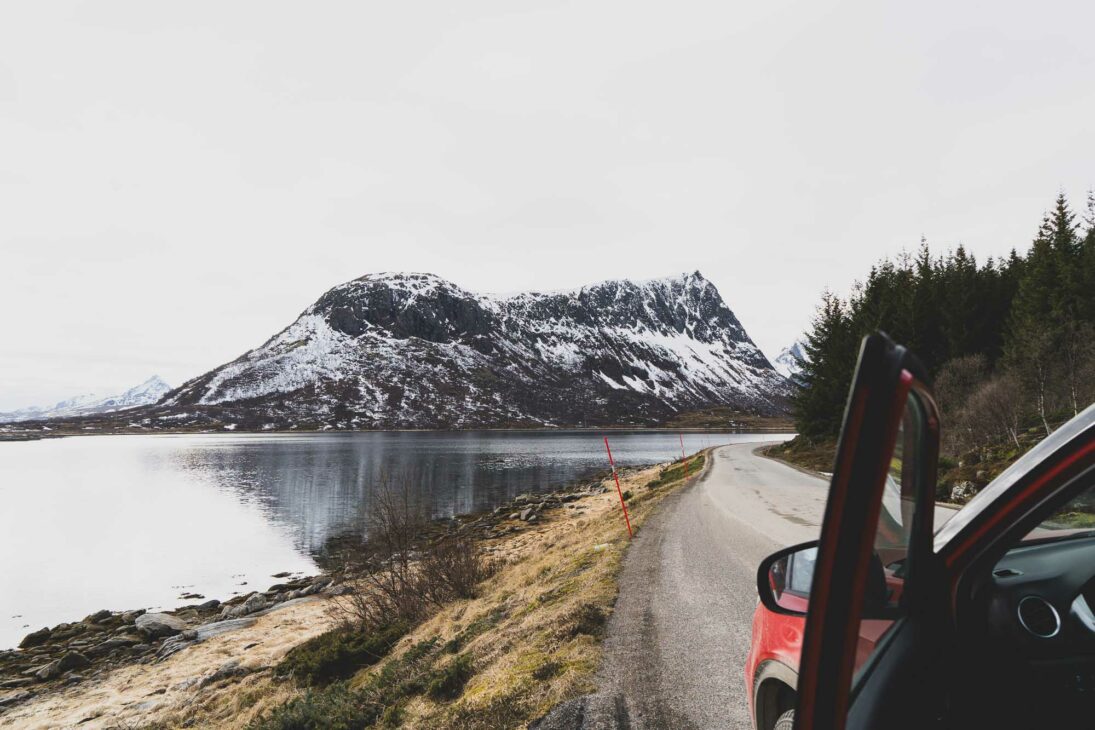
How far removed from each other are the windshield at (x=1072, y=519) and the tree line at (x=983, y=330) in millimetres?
24436

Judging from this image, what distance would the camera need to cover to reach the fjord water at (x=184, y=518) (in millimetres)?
23172

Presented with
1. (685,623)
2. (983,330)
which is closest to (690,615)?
(685,623)

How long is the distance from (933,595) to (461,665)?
671 cm

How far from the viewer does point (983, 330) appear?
132ft

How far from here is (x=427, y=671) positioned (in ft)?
25.6

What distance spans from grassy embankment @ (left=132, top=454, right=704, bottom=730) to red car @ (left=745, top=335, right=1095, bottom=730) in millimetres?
4494

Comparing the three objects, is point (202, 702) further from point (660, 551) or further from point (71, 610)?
point (71, 610)

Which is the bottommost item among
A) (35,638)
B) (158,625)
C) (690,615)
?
(35,638)

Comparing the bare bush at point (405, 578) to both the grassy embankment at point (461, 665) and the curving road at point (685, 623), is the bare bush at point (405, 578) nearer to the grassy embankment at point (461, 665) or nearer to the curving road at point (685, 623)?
the grassy embankment at point (461, 665)

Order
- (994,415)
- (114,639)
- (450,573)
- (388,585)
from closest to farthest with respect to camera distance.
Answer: (450,573), (388,585), (114,639), (994,415)

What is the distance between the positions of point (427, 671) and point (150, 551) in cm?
2880

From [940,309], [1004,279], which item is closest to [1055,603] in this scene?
[940,309]

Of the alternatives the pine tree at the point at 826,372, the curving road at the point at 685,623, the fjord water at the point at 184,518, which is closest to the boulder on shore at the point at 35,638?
the fjord water at the point at 184,518

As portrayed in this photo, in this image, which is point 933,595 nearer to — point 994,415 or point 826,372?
point 994,415
